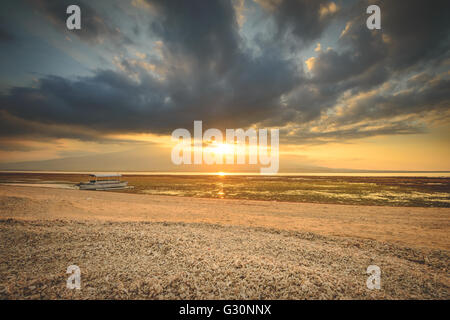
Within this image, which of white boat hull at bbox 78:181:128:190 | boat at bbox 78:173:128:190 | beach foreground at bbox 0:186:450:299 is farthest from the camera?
boat at bbox 78:173:128:190

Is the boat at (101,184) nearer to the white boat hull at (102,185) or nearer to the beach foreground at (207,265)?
the white boat hull at (102,185)

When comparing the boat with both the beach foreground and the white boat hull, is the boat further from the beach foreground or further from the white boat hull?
the beach foreground

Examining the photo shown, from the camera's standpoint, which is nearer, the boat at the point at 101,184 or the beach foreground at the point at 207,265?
the beach foreground at the point at 207,265

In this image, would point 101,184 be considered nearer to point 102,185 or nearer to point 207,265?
point 102,185

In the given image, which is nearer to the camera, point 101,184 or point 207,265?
point 207,265

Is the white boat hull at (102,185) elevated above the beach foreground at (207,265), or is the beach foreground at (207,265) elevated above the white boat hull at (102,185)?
the beach foreground at (207,265)

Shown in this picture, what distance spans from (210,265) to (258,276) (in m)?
1.28

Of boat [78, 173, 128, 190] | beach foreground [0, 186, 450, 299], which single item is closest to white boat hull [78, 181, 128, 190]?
boat [78, 173, 128, 190]

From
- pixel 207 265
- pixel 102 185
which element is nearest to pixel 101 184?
pixel 102 185

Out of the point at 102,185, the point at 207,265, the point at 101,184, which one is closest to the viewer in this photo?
the point at 207,265

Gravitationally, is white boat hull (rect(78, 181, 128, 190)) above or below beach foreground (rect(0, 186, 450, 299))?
below

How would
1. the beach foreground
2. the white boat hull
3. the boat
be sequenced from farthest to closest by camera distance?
the boat < the white boat hull < the beach foreground

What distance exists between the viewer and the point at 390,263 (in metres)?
5.75

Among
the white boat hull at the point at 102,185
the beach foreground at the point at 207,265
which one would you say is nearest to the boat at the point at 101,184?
the white boat hull at the point at 102,185
